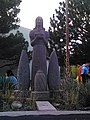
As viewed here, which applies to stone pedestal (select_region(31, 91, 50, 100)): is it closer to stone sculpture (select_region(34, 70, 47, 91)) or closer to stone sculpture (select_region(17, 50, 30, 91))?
stone sculpture (select_region(34, 70, 47, 91))

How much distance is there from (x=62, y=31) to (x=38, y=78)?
91.0 ft

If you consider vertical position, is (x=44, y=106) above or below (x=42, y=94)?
below

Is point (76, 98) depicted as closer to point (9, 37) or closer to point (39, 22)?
point (39, 22)

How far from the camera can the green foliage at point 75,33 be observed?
3750 centimetres

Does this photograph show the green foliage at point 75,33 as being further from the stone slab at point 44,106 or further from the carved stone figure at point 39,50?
the stone slab at point 44,106

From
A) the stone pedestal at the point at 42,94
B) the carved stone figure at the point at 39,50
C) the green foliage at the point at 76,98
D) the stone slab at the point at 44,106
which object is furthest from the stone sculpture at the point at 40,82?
the stone slab at the point at 44,106

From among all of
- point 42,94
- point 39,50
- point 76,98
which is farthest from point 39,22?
point 76,98

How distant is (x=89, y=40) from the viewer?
37.3 meters

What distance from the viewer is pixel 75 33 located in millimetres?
38125

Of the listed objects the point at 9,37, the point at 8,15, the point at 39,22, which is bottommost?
the point at 39,22

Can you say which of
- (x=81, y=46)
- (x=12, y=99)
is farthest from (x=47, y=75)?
(x=81, y=46)

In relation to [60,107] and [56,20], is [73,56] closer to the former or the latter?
[56,20]

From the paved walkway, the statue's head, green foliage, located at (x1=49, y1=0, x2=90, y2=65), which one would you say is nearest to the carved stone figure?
the statue's head

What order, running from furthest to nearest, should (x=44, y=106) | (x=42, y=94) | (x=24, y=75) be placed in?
1. (x=24, y=75)
2. (x=42, y=94)
3. (x=44, y=106)
